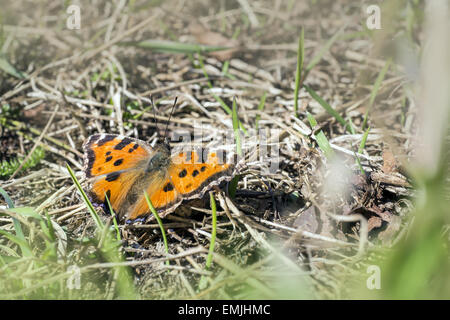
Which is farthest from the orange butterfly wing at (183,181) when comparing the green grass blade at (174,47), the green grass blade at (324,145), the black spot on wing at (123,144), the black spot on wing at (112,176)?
the green grass blade at (174,47)

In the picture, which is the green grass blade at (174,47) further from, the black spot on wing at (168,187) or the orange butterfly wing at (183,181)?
the black spot on wing at (168,187)

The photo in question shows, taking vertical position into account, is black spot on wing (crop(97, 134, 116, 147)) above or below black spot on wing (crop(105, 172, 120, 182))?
above

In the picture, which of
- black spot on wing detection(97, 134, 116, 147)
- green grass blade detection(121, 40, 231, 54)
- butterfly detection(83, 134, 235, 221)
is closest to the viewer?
butterfly detection(83, 134, 235, 221)

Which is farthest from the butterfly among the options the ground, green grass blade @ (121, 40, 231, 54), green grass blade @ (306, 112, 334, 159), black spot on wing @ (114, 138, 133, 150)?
green grass blade @ (121, 40, 231, 54)

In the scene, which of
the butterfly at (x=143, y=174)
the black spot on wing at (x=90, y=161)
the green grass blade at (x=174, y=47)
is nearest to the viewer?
the butterfly at (x=143, y=174)

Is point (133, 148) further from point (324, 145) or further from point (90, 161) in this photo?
point (324, 145)

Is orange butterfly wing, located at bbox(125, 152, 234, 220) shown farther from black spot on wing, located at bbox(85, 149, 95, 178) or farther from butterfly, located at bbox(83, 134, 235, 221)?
black spot on wing, located at bbox(85, 149, 95, 178)
